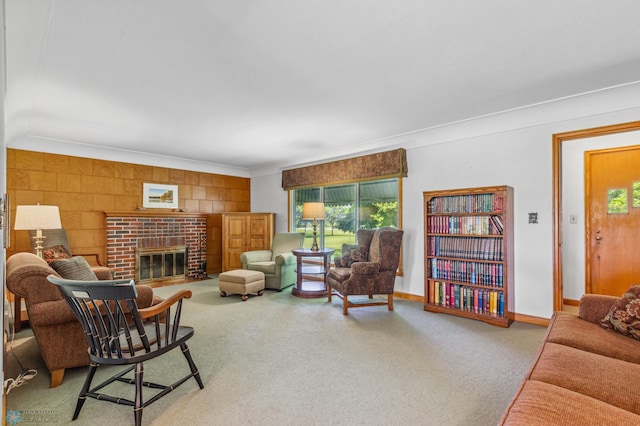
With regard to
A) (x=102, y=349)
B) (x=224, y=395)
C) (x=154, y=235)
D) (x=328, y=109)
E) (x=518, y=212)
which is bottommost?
(x=224, y=395)

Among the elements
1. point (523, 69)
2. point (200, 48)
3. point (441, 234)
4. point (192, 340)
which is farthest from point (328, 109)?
point (192, 340)

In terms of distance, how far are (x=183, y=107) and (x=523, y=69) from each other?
319 cm

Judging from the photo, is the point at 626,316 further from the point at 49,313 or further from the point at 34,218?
the point at 34,218

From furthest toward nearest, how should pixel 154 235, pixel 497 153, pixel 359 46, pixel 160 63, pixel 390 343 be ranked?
pixel 154 235 → pixel 497 153 → pixel 390 343 → pixel 160 63 → pixel 359 46

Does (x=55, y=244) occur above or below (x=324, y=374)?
above

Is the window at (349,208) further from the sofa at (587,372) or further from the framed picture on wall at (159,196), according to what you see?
the sofa at (587,372)

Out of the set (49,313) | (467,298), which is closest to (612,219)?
(467,298)

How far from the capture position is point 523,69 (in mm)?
2510

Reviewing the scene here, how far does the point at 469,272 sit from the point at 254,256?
130 inches

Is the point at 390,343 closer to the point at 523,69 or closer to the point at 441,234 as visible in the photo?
the point at 441,234

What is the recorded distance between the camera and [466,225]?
3.66m

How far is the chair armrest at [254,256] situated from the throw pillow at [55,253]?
2.38 m

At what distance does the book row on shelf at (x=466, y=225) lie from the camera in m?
3.46

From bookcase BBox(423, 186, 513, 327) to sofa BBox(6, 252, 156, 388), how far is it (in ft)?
11.4
